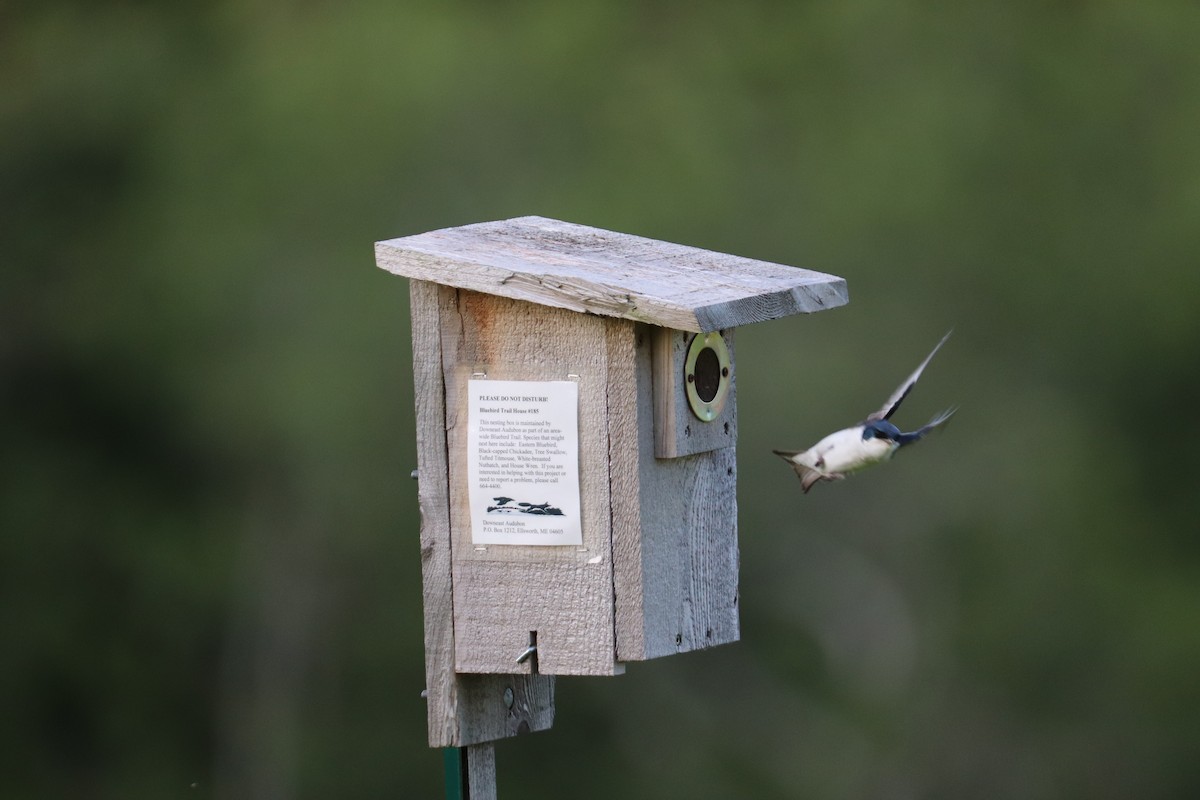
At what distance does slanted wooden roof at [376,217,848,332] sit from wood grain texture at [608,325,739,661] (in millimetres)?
92

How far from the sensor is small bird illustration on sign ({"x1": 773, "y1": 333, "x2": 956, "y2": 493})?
2.88 meters

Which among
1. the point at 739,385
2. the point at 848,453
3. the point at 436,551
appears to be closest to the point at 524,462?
the point at 436,551

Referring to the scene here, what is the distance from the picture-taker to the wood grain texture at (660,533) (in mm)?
2926

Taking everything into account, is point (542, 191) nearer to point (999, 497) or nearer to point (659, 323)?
point (999, 497)

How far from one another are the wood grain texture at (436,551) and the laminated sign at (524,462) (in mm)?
54

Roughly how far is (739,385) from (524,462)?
5317 millimetres

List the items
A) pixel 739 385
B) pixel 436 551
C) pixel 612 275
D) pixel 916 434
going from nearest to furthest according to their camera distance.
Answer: pixel 916 434
pixel 612 275
pixel 436 551
pixel 739 385

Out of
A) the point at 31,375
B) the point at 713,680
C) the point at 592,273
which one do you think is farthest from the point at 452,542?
the point at 31,375

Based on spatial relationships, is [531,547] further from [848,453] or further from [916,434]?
[916,434]

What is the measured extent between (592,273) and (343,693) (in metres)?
5.96

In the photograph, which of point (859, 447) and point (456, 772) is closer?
point (859, 447)

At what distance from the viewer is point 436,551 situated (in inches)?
120

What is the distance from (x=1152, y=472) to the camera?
29.1 ft

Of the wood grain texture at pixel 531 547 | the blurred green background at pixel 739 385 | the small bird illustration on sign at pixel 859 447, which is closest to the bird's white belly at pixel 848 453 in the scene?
the small bird illustration on sign at pixel 859 447
